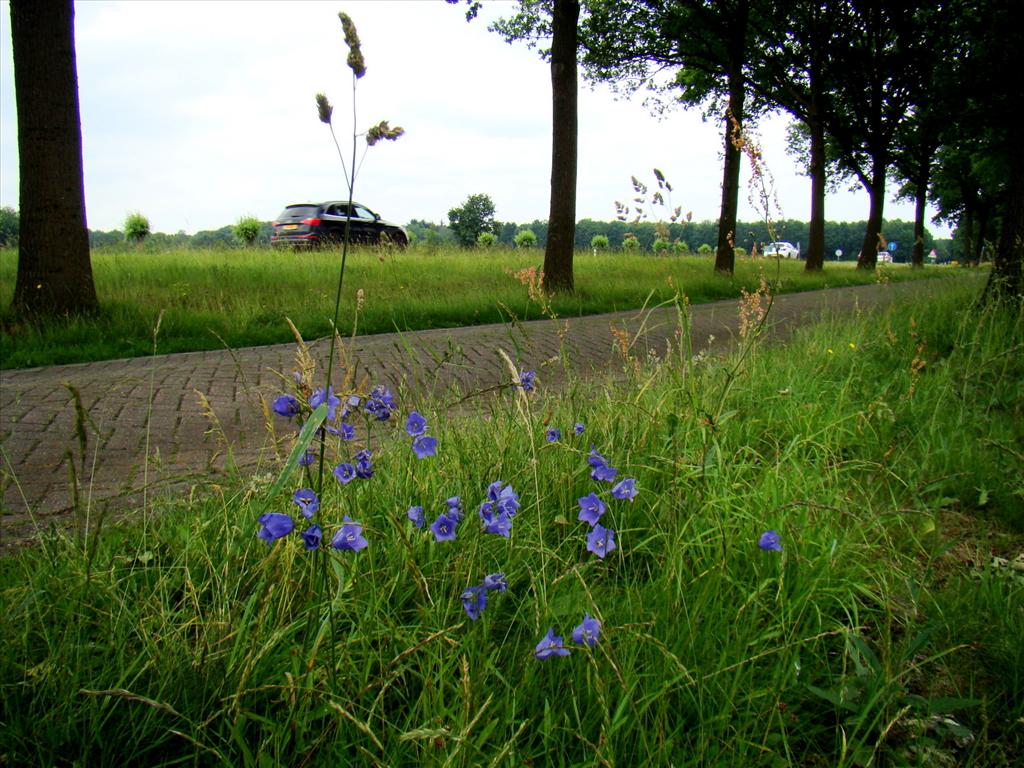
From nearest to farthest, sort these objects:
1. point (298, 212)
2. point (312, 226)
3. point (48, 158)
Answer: point (48, 158), point (312, 226), point (298, 212)

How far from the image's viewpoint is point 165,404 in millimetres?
4867

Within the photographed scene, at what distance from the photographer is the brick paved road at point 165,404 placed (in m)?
2.99

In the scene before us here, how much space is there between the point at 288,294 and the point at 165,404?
5.15 metres

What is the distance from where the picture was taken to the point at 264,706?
1.55 m

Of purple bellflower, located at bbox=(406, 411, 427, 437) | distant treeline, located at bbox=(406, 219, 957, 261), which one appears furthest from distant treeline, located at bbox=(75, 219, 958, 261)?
purple bellflower, located at bbox=(406, 411, 427, 437)

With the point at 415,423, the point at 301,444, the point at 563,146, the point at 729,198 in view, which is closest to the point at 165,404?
the point at 415,423

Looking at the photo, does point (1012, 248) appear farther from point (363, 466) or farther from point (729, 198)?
point (729, 198)

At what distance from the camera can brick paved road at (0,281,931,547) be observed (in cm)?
299

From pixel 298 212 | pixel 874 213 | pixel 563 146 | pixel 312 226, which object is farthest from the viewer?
pixel 874 213

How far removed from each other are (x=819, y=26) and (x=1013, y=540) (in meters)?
21.5

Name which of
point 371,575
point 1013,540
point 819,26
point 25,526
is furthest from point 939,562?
point 819,26

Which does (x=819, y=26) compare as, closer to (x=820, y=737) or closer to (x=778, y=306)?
(x=778, y=306)

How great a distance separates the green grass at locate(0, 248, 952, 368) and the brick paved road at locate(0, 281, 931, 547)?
504 millimetres

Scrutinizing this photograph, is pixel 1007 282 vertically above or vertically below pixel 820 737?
above
